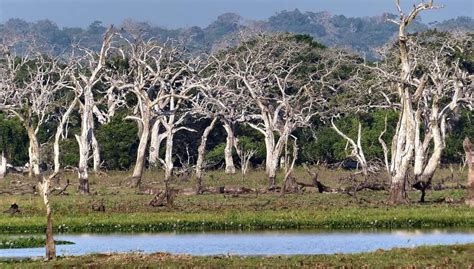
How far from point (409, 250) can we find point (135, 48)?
139 feet

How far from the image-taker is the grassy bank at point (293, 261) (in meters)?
22.5

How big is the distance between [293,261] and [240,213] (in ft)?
41.3

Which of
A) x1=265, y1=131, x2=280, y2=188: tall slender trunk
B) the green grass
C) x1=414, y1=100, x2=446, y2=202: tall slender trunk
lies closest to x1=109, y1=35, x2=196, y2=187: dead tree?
x1=265, y1=131, x2=280, y2=188: tall slender trunk

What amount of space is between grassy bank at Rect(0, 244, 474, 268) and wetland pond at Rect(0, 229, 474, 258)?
202 centimetres

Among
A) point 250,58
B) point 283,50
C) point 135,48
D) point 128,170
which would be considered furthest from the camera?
point 283,50

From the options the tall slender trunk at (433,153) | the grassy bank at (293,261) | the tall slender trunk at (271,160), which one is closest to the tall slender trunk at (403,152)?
the tall slender trunk at (433,153)

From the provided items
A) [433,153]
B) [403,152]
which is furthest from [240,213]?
[433,153]

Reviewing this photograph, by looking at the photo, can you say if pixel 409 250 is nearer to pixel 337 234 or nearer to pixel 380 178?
pixel 337 234

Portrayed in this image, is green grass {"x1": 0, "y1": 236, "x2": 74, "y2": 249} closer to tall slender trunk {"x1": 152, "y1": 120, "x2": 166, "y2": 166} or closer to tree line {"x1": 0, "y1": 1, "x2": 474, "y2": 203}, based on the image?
tree line {"x1": 0, "y1": 1, "x2": 474, "y2": 203}

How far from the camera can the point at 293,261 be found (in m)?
23.2

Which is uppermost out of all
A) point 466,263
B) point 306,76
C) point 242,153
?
point 306,76

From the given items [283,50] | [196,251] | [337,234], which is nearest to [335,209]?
[337,234]

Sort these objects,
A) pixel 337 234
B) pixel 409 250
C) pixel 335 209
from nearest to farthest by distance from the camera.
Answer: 1. pixel 409 250
2. pixel 337 234
3. pixel 335 209

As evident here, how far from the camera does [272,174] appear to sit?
183ft
